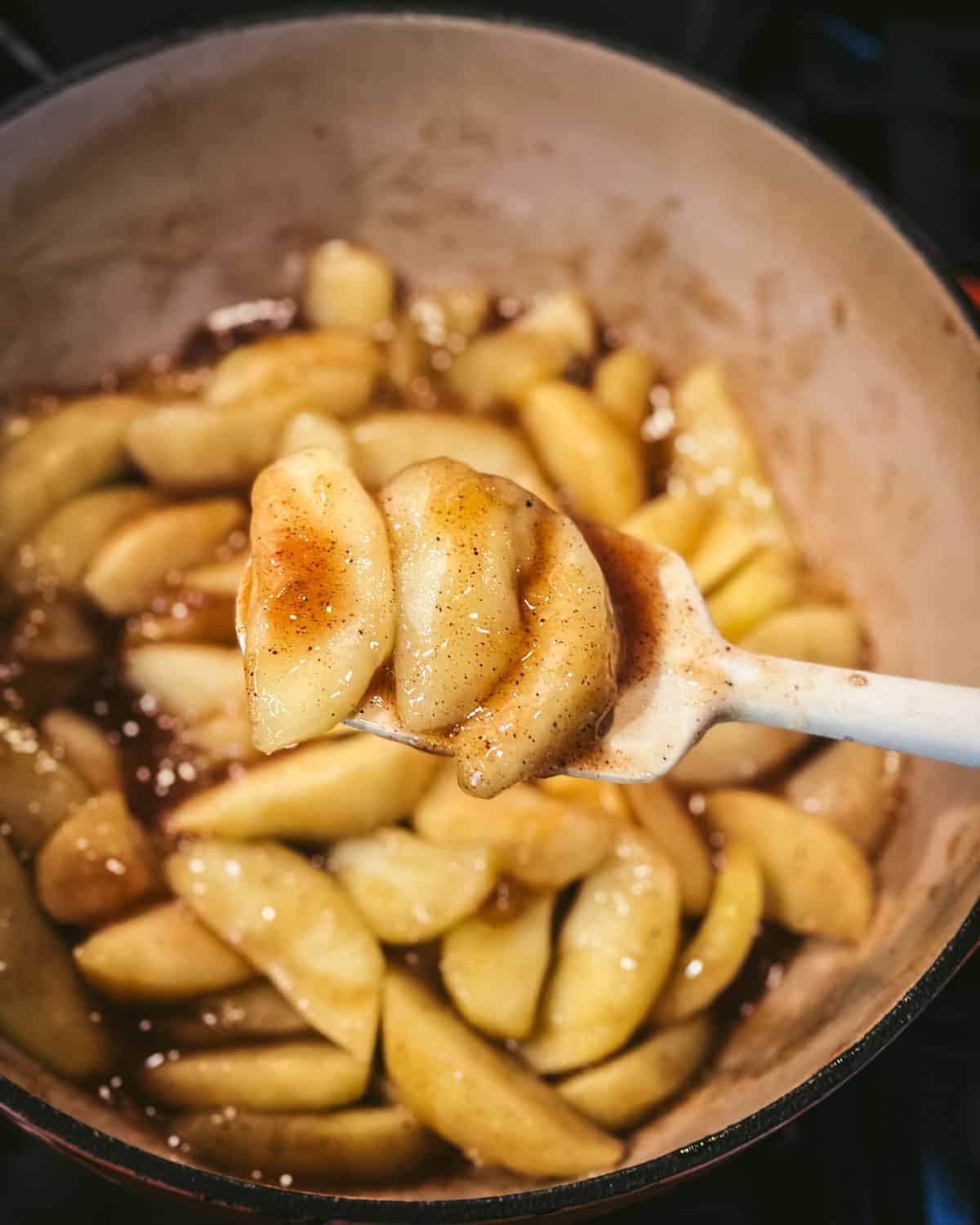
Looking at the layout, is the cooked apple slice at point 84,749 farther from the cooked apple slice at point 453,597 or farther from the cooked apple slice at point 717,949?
the cooked apple slice at point 717,949

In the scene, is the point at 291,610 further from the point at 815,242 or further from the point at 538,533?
the point at 815,242

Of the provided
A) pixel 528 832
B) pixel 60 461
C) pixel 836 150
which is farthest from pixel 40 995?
pixel 836 150

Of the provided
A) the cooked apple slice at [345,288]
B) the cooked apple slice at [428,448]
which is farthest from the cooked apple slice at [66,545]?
the cooked apple slice at [345,288]

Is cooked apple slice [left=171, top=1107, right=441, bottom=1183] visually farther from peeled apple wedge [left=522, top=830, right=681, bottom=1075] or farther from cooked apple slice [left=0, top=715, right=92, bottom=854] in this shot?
cooked apple slice [left=0, top=715, right=92, bottom=854]

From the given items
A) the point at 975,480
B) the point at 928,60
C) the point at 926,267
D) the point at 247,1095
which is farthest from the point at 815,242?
the point at 247,1095

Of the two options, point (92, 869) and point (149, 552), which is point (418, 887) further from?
point (149, 552)

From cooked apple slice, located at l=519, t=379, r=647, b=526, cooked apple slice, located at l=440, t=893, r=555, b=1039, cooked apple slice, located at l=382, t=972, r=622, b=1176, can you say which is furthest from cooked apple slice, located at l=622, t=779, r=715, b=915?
cooked apple slice, located at l=519, t=379, r=647, b=526

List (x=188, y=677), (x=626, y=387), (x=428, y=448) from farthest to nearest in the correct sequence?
(x=626, y=387) → (x=428, y=448) → (x=188, y=677)
